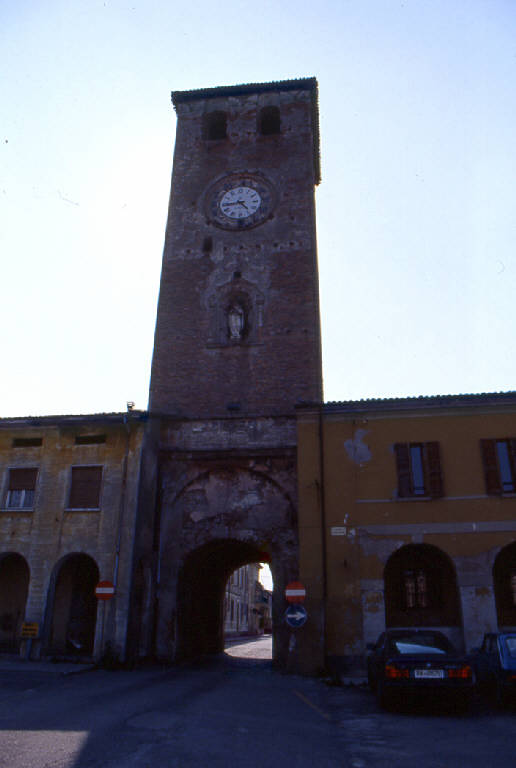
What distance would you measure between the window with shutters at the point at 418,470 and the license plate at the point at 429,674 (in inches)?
294

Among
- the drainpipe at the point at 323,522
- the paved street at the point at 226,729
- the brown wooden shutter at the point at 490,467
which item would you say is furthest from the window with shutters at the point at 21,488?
the brown wooden shutter at the point at 490,467

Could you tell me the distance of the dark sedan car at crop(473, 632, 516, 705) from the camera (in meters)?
9.88

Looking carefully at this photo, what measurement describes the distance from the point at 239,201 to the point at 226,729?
21.4 metres

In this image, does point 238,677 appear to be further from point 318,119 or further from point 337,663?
point 318,119

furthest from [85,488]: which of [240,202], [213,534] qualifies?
[240,202]

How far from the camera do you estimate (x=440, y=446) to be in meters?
17.1

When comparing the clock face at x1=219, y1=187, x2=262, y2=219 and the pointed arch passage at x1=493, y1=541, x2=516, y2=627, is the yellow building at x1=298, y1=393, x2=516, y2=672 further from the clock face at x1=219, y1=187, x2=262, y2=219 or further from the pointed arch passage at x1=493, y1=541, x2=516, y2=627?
the clock face at x1=219, y1=187, x2=262, y2=219

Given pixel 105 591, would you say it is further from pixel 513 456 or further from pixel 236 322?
pixel 513 456

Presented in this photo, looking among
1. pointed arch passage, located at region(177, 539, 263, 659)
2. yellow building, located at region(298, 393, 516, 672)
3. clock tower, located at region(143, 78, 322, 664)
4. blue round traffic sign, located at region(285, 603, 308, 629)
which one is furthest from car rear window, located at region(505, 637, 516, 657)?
pointed arch passage, located at region(177, 539, 263, 659)

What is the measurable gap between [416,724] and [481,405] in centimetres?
1054

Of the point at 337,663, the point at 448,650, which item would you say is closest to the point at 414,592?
the point at 337,663

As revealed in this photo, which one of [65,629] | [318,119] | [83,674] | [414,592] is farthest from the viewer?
[318,119]

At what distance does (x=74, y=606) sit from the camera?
1911 centimetres

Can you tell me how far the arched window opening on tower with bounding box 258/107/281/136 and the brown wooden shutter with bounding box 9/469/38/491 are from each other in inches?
715
